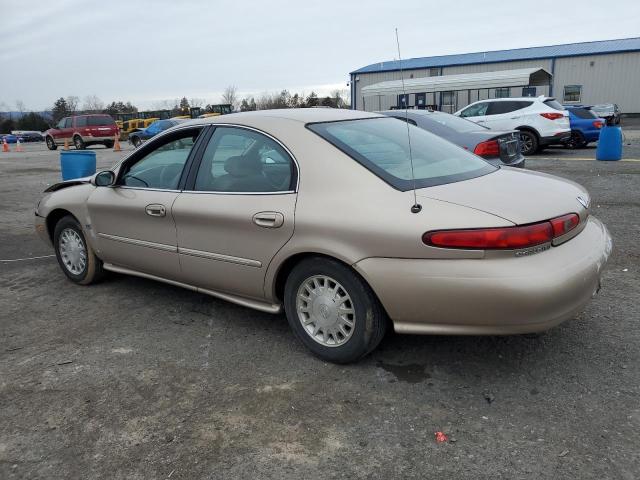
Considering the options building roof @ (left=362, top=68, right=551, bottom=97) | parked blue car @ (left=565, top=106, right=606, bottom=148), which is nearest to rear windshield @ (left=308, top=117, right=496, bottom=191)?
parked blue car @ (left=565, top=106, right=606, bottom=148)

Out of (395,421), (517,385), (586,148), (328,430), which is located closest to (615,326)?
(517,385)

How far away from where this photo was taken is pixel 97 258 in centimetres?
478

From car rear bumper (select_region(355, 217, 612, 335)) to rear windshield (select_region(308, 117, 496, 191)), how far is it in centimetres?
50

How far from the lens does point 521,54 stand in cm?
4241

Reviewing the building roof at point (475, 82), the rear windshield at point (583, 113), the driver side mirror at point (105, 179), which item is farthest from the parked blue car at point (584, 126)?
the driver side mirror at point (105, 179)

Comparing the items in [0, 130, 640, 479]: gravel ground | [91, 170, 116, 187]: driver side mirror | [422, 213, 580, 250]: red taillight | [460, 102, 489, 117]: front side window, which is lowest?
[0, 130, 640, 479]: gravel ground

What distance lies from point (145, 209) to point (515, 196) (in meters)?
2.60

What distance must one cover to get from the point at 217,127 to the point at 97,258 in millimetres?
1781

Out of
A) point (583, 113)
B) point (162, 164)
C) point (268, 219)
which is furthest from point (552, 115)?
point (268, 219)

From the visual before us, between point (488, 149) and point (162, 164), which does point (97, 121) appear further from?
point (162, 164)

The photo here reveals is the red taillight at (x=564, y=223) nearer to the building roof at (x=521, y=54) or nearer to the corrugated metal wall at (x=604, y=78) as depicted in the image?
the building roof at (x=521, y=54)

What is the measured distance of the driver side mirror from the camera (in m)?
4.44

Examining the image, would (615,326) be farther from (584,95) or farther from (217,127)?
(584,95)

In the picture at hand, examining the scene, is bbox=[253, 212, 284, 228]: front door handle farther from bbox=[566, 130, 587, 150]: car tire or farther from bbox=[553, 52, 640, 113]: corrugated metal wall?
bbox=[553, 52, 640, 113]: corrugated metal wall
